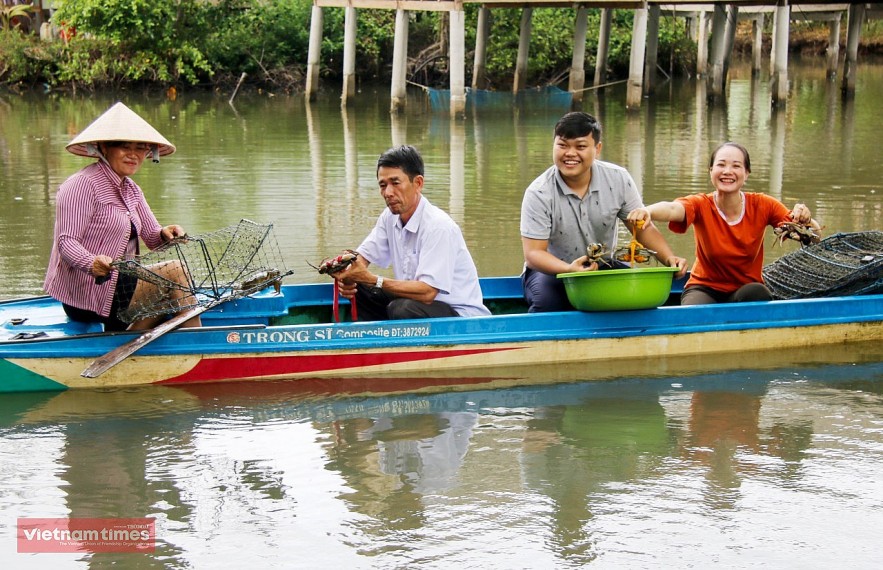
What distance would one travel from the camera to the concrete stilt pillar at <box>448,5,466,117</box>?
1783 cm

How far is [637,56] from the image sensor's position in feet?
62.0

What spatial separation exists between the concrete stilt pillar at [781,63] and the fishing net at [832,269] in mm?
13123

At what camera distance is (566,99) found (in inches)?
836

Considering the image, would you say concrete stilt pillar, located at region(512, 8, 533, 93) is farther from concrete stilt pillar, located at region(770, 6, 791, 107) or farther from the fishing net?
the fishing net

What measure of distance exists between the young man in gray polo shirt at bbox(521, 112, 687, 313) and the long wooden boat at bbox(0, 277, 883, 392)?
0.84 feet

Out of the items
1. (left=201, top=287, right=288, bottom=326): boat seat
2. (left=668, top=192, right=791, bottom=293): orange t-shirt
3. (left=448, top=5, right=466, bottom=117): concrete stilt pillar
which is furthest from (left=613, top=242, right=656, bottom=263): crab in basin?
(left=448, top=5, right=466, bottom=117): concrete stilt pillar

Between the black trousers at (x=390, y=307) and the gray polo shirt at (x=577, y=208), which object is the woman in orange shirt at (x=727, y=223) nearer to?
the gray polo shirt at (x=577, y=208)

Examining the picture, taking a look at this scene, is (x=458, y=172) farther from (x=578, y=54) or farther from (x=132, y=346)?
(x=578, y=54)

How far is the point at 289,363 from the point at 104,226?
119 cm

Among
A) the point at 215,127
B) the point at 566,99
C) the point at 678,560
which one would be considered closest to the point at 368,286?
the point at 678,560

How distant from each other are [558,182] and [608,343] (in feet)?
3.09

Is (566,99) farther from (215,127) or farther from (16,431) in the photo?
(16,431)

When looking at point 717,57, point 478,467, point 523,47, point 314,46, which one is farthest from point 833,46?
point 478,467

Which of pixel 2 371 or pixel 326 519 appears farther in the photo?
pixel 2 371
